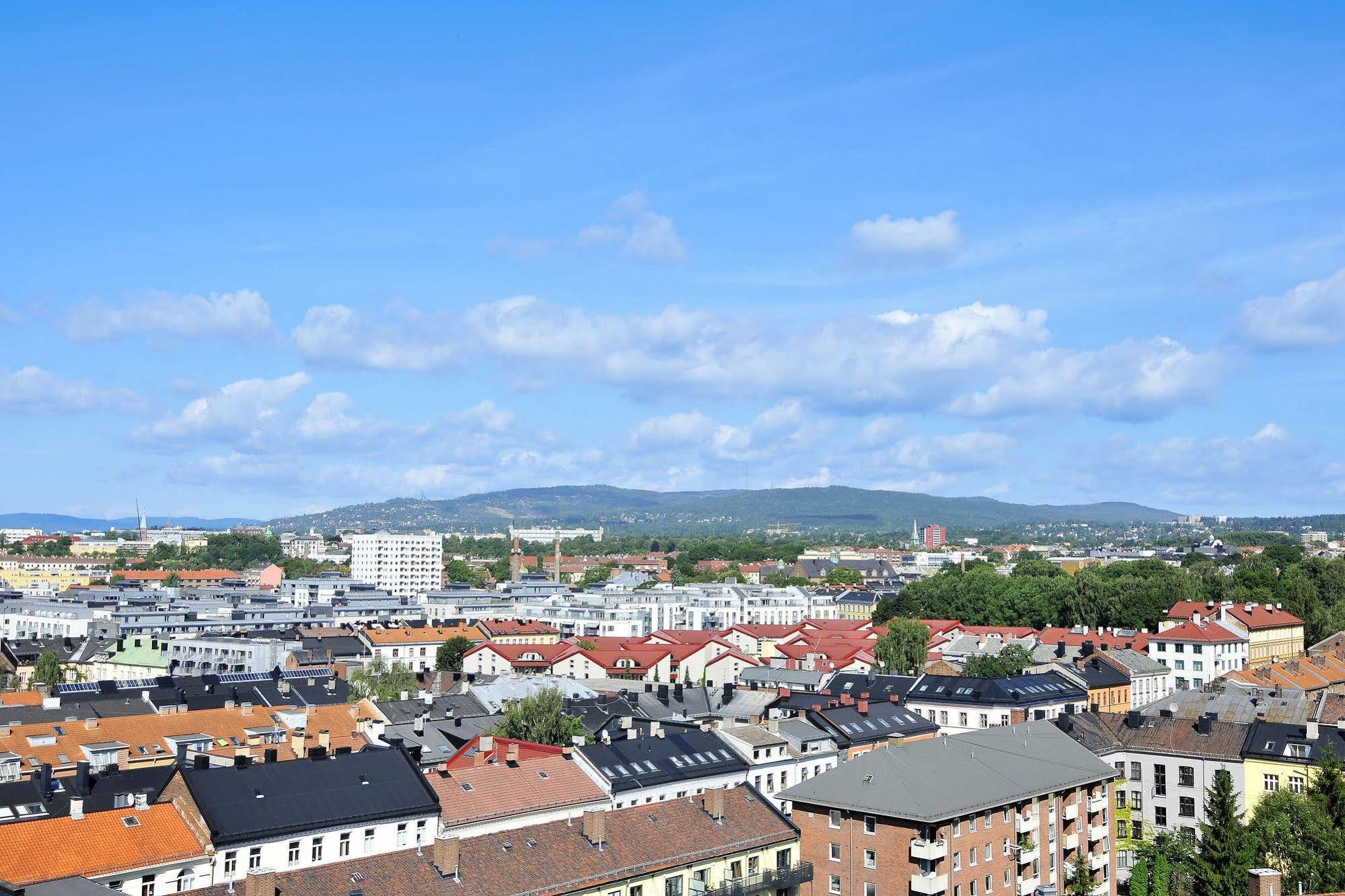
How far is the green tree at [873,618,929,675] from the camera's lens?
10788 cm

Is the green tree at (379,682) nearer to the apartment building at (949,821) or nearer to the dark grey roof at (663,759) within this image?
the dark grey roof at (663,759)

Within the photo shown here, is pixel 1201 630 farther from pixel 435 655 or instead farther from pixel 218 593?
pixel 218 593

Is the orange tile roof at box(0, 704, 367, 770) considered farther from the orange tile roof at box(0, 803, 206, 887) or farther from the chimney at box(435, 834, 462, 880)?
the chimney at box(435, 834, 462, 880)

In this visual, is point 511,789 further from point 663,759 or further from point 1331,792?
point 1331,792

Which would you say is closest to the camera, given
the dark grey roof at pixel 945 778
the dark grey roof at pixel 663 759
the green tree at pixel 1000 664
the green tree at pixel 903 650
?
the dark grey roof at pixel 945 778

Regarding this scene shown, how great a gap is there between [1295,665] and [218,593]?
14128 cm

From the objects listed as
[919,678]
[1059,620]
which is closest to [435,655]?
[919,678]

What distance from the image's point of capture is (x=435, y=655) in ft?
430

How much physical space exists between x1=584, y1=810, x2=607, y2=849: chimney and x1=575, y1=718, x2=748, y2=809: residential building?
25.8 ft

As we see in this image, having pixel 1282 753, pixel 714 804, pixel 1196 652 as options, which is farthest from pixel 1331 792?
pixel 1196 652

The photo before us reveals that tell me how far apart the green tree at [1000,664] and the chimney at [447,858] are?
6396 centimetres

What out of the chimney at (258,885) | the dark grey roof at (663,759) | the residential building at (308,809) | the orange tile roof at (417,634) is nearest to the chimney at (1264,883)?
the residential building at (308,809)

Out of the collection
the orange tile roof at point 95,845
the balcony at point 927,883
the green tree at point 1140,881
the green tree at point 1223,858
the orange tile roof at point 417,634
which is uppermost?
the orange tile roof at point 95,845

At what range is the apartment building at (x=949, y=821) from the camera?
45.3 m
